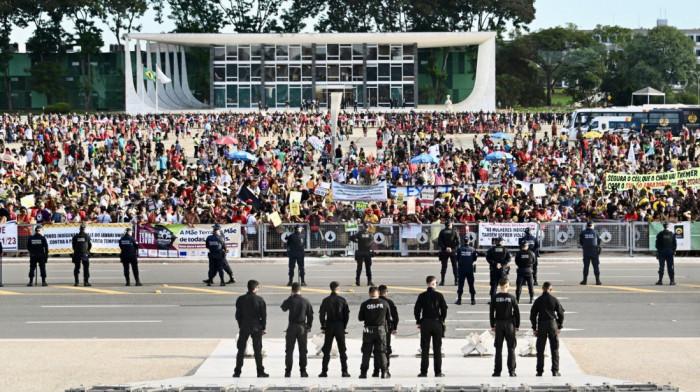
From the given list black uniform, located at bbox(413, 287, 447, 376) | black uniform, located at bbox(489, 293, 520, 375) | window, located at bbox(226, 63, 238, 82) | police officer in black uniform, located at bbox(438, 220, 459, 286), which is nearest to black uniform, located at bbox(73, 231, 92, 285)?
police officer in black uniform, located at bbox(438, 220, 459, 286)

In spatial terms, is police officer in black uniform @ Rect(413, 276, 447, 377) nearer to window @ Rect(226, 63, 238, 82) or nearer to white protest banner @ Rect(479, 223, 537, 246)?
white protest banner @ Rect(479, 223, 537, 246)

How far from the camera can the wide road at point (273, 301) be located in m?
20.8

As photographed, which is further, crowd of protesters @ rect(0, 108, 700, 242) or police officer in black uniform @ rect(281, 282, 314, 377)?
crowd of protesters @ rect(0, 108, 700, 242)

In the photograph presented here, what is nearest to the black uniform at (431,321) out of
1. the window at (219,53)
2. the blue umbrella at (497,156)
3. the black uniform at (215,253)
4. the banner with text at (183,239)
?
the black uniform at (215,253)

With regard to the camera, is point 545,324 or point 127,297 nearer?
point 545,324

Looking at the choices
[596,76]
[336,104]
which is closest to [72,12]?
[596,76]

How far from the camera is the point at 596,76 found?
115 metres

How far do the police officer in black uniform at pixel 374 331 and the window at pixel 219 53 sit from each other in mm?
83323

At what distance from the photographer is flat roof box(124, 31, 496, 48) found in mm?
94000

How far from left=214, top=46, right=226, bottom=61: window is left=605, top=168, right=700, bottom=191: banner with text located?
66186mm

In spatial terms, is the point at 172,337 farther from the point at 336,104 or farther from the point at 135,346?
the point at 336,104

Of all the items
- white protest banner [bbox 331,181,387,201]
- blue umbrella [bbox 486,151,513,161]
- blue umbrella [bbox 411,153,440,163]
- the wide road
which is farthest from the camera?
blue umbrella [bbox 486,151,513,161]

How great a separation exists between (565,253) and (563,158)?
47.9ft

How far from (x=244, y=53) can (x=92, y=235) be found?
66.3 m
